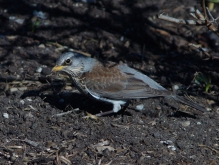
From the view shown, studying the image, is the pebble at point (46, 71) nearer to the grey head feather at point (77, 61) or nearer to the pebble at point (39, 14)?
the grey head feather at point (77, 61)

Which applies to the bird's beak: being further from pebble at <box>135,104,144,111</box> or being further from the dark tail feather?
the dark tail feather

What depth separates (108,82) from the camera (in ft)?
28.0

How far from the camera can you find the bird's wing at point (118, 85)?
8.34 meters

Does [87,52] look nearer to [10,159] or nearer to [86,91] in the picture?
[86,91]

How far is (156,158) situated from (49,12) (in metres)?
4.98

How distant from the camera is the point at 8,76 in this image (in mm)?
9344

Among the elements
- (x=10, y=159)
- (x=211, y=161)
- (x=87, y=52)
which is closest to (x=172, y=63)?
(x=87, y=52)

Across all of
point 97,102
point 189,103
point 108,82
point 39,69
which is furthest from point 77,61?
Answer: point 189,103

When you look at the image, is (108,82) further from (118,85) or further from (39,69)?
(39,69)

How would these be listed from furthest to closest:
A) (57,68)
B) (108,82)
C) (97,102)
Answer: (97,102) → (108,82) → (57,68)

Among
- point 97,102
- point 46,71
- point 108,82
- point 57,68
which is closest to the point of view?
point 57,68

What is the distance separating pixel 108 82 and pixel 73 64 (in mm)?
645

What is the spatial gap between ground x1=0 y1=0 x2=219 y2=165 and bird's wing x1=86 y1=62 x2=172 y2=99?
0.39 metres

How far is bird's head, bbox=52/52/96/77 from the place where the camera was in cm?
848
